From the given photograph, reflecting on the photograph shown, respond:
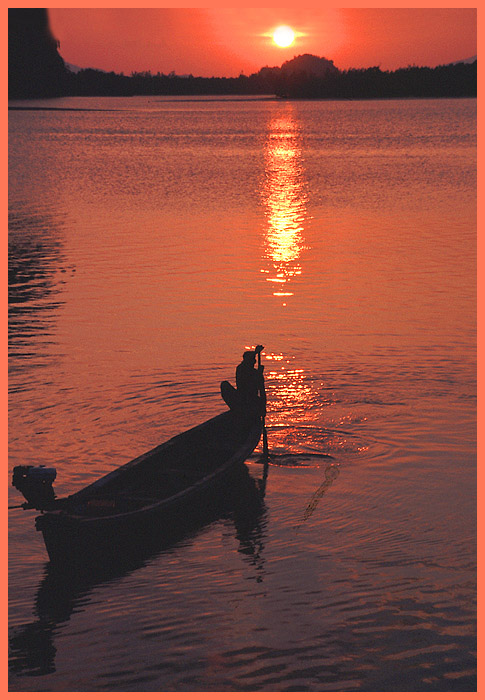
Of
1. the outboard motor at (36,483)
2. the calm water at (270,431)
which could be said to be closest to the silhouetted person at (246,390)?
the calm water at (270,431)

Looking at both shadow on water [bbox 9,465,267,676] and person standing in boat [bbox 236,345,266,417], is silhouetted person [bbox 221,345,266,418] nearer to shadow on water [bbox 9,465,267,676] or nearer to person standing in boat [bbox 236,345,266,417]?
person standing in boat [bbox 236,345,266,417]

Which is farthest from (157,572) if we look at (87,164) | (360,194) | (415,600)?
(87,164)

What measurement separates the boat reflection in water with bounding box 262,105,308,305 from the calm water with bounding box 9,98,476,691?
0.75 feet

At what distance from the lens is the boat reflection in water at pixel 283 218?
3353 centimetres

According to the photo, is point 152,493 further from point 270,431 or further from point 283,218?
point 283,218

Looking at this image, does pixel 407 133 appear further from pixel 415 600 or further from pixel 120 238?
pixel 415 600

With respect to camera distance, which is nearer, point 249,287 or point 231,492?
point 231,492

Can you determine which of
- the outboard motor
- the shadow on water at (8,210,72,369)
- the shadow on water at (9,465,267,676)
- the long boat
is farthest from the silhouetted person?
the shadow on water at (8,210,72,369)

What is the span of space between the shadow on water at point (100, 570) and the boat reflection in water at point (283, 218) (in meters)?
14.2

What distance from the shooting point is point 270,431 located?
63.1 feet

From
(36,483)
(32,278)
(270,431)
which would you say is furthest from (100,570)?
(32,278)

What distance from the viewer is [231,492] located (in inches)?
648

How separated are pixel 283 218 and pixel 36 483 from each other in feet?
116

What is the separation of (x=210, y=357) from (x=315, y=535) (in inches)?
375
